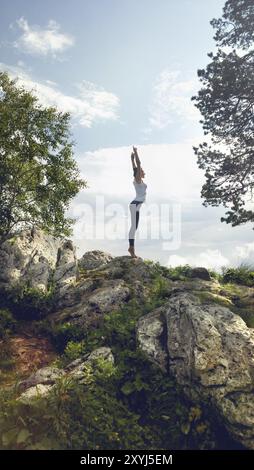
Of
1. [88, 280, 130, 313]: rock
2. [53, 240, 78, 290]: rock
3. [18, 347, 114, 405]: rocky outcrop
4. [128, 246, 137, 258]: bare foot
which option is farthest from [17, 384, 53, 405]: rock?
[128, 246, 137, 258]: bare foot

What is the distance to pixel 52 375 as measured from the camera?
1160 centimetres

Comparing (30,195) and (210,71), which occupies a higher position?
(210,71)

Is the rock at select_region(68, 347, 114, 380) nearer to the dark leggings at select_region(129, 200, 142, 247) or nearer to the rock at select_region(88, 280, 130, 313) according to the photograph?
the rock at select_region(88, 280, 130, 313)

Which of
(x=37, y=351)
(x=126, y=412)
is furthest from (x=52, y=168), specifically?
(x=126, y=412)

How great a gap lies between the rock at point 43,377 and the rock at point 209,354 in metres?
2.76

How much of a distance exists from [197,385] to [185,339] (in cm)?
148

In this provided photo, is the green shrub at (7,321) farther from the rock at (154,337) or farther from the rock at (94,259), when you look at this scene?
the rock at (94,259)

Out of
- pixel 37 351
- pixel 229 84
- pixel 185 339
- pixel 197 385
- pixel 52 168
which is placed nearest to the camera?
pixel 197 385

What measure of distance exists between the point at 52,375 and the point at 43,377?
26cm

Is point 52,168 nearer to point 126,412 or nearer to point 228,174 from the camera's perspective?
point 228,174

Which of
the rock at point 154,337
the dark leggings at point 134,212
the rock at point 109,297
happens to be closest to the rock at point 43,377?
the rock at point 154,337

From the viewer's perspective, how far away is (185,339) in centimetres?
1192
